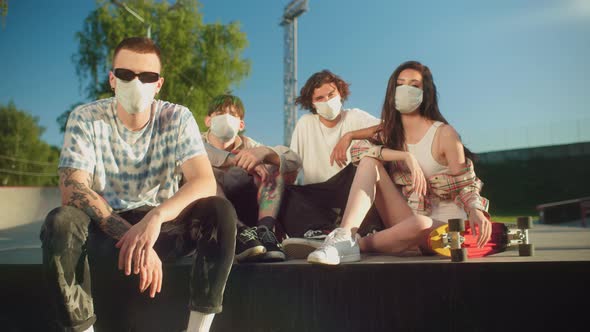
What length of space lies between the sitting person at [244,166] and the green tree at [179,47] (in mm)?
20052

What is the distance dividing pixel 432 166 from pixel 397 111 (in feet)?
1.33

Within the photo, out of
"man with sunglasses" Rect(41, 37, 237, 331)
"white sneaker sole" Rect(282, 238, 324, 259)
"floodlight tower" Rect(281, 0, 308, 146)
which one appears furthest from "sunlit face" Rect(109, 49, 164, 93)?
"floodlight tower" Rect(281, 0, 308, 146)

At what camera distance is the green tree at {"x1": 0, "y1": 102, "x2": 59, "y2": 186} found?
4719 centimetres

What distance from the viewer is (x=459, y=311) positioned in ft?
7.47

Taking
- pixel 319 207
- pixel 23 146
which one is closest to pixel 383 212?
pixel 319 207

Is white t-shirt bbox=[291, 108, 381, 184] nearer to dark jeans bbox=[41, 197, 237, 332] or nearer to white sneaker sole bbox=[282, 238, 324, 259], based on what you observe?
white sneaker sole bbox=[282, 238, 324, 259]

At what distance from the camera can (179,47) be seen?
970 inches

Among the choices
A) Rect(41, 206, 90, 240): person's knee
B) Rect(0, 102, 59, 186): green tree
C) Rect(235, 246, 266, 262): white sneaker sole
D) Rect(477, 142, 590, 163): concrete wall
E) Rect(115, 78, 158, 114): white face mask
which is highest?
Rect(0, 102, 59, 186): green tree

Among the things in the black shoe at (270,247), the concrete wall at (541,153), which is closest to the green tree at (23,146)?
the concrete wall at (541,153)

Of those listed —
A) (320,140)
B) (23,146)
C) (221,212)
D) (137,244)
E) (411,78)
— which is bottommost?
(137,244)

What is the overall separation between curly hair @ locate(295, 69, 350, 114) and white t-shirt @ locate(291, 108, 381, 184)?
0.12 m

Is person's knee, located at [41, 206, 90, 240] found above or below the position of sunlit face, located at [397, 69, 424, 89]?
below

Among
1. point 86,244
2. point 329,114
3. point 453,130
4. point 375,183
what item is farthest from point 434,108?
point 86,244

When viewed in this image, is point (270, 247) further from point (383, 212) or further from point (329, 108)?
point (329, 108)
